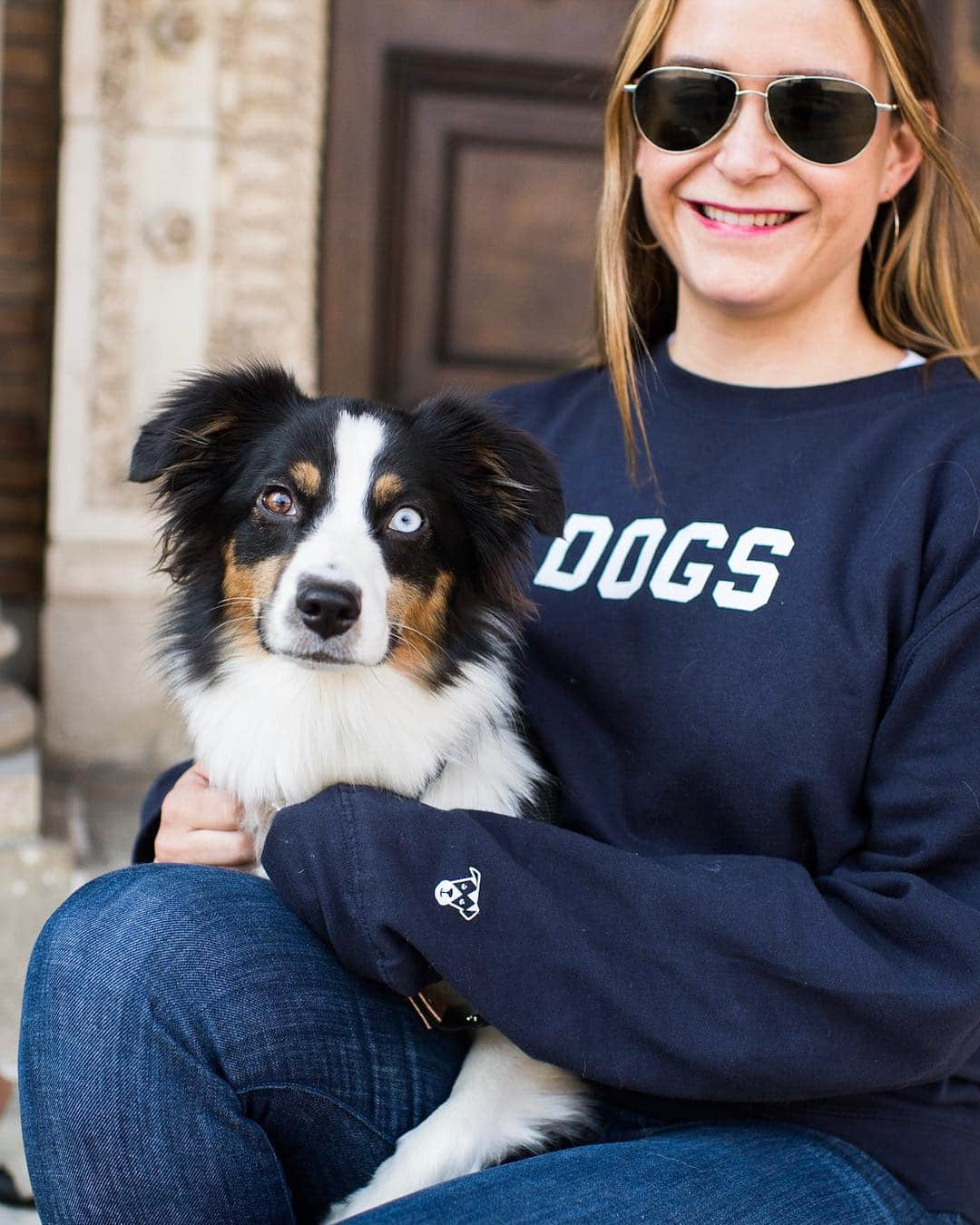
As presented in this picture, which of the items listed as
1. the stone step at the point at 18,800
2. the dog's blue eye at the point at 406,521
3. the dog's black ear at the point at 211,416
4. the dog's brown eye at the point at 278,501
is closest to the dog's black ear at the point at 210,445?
the dog's black ear at the point at 211,416

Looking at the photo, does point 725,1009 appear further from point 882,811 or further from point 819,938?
point 882,811

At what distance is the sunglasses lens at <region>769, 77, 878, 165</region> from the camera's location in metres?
1.77

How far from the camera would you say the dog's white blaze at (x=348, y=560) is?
1.69 metres

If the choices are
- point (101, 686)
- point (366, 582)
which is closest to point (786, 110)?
point (366, 582)

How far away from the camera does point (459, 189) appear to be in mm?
4043

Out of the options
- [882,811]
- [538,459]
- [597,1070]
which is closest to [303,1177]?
[597,1070]

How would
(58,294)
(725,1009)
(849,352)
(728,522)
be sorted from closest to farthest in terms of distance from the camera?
(725,1009) → (728,522) → (849,352) → (58,294)

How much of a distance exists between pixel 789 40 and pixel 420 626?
0.91 metres

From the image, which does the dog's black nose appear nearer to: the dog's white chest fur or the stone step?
the dog's white chest fur

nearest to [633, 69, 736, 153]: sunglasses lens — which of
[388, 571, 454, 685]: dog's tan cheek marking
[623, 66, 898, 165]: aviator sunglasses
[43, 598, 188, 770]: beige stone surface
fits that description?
[623, 66, 898, 165]: aviator sunglasses

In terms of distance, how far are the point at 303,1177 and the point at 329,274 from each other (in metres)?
2.83

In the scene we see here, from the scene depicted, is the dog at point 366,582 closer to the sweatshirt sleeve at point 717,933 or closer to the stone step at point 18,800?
the sweatshirt sleeve at point 717,933

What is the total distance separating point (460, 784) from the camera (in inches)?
74.2

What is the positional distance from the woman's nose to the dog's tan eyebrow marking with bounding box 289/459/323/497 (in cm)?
68
